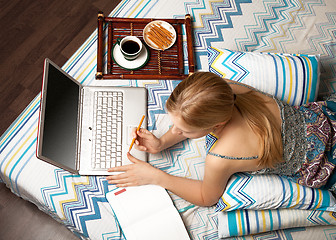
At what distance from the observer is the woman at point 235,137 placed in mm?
809

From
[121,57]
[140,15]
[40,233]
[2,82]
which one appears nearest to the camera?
[121,57]

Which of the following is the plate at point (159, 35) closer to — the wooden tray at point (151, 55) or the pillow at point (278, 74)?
the wooden tray at point (151, 55)

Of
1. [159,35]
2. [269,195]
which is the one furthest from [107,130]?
[269,195]

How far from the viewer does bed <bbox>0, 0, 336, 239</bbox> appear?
107 cm

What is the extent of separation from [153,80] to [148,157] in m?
0.34

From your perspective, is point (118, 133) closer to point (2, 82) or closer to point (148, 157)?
point (148, 157)

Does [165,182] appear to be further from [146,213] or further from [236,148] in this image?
[236,148]

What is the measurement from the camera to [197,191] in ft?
3.49

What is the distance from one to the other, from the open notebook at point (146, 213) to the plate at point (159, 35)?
2.01 ft

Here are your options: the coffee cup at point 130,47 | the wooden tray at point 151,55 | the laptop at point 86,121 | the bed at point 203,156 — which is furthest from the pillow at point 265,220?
the coffee cup at point 130,47

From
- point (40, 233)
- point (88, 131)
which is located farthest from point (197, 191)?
point (40, 233)

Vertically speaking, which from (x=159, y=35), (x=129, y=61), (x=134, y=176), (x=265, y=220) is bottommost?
(x=265, y=220)

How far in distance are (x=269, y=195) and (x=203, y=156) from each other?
0.96ft

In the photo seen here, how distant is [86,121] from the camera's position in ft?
3.77
